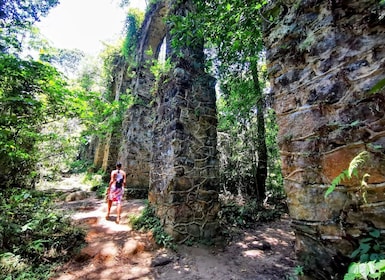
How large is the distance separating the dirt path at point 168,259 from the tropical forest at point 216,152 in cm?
3

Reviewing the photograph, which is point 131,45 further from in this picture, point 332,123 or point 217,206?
point 332,123

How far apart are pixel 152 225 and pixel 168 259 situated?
3.11 ft

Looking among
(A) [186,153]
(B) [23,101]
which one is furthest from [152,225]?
(B) [23,101]

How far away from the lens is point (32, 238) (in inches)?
121

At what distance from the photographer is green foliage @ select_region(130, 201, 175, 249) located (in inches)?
136

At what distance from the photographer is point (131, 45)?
9.26m

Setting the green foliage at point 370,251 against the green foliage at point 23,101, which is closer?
the green foliage at point 370,251

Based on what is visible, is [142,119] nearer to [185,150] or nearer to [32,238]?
[185,150]

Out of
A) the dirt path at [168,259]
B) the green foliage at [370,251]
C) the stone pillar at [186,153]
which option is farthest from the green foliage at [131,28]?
the green foliage at [370,251]

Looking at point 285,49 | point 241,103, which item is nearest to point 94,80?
point 241,103

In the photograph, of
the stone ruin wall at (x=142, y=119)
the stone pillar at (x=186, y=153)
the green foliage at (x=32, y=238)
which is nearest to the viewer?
the green foliage at (x=32, y=238)

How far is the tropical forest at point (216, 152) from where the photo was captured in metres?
1.11

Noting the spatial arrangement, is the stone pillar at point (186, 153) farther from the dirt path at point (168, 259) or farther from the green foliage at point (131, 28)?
the green foliage at point (131, 28)

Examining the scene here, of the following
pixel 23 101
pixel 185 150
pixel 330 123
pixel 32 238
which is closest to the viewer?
pixel 330 123
